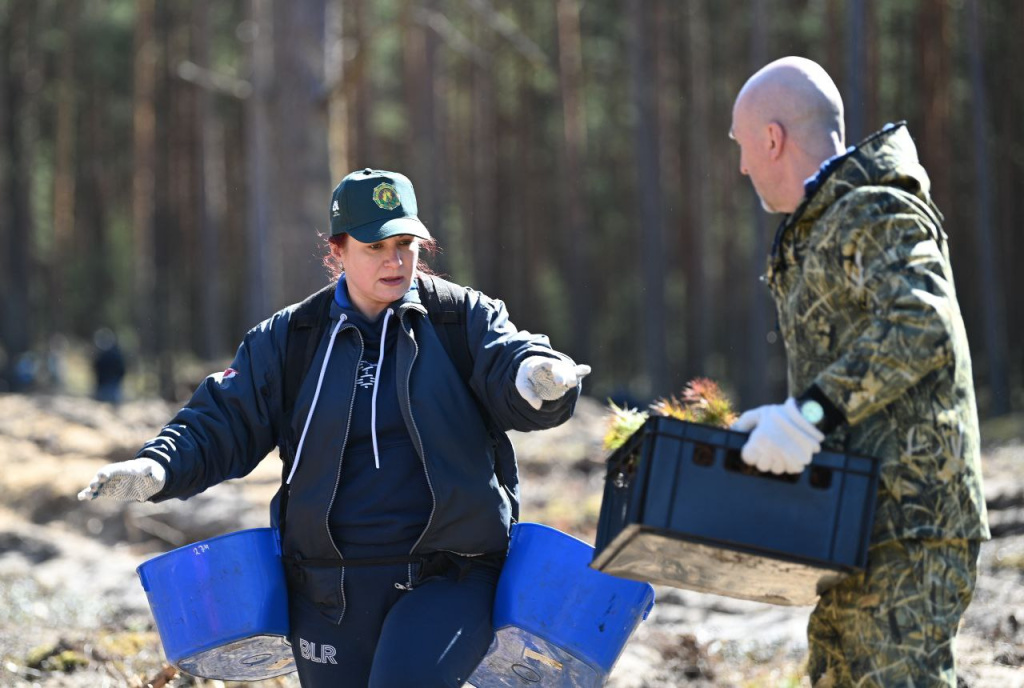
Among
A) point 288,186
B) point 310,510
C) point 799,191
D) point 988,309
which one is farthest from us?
point 988,309

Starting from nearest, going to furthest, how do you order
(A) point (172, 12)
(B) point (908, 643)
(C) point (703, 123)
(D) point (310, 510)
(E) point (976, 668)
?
1. (B) point (908, 643)
2. (D) point (310, 510)
3. (E) point (976, 668)
4. (C) point (703, 123)
5. (A) point (172, 12)

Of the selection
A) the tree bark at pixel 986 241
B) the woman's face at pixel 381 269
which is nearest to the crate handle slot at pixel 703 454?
the woman's face at pixel 381 269

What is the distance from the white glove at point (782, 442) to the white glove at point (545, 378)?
0.67m

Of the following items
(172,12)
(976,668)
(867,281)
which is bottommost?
(976,668)

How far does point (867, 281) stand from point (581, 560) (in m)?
1.25

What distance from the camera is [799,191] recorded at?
11.2 feet

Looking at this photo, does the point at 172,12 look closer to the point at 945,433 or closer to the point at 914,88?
the point at 914,88

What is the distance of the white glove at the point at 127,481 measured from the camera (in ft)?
11.7

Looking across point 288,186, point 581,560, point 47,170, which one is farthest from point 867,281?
point 47,170

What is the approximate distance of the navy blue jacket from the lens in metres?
3.73

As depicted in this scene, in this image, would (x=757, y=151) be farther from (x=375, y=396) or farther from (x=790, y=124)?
(x=375, y=396)

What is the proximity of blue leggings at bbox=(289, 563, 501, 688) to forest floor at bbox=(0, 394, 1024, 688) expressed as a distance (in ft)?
2.77

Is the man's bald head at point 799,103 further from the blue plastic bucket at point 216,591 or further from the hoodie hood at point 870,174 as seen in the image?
the blue plastic bucket at point 216,591

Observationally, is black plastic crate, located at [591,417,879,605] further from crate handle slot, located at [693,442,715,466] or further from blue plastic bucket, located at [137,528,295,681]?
blue plastic bucket, located at [137,528,295,681]
